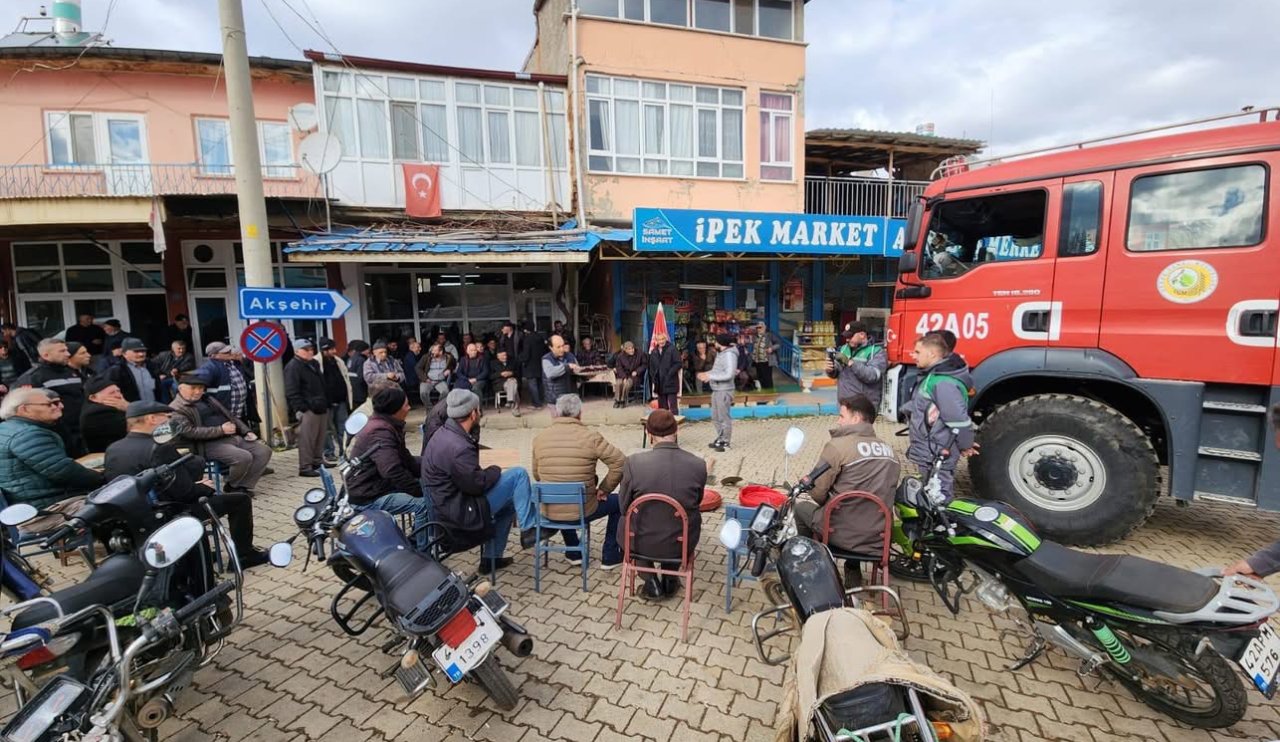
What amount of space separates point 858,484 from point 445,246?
8135 millimetres

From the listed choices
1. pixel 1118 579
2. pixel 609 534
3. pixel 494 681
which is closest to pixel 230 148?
pixel 609 534

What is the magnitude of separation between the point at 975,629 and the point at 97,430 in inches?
290

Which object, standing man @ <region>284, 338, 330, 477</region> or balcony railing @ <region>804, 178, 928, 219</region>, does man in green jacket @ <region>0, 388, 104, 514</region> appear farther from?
balcony railing @ <region>804, 178, 928, 219</region>

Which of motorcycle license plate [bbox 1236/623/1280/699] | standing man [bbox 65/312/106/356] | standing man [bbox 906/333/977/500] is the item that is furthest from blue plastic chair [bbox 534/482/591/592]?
standing man [bbox 65/312/106/356]

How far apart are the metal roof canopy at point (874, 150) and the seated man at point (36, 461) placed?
13.9 metres

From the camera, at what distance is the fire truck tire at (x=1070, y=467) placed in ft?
14.0

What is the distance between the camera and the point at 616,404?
10.3 m

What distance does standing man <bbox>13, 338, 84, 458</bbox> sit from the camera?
5426mm

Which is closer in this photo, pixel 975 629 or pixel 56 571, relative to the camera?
pixel 975 629

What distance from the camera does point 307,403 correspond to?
22.0 ft

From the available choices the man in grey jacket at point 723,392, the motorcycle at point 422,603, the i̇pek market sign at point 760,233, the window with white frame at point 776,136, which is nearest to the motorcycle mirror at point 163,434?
the motorcycle at point 422,603

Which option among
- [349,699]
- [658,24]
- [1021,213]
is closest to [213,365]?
[349,699]

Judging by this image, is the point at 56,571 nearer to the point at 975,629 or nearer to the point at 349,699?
the point at 349,699

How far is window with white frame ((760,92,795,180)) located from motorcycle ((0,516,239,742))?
1271cm
